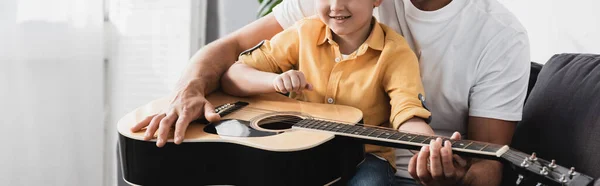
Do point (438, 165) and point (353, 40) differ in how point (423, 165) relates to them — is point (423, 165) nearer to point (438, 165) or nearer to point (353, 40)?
point (438, 165)

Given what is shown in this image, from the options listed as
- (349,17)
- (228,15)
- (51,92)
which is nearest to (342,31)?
(349,17)

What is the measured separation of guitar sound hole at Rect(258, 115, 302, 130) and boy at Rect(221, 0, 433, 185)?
59mm

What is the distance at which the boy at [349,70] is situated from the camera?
1362mm

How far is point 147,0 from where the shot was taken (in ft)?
8.49

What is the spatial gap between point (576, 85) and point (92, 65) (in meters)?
1.46

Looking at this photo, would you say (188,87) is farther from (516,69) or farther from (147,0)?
(147,0)

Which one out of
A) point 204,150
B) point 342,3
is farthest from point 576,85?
point 204,150

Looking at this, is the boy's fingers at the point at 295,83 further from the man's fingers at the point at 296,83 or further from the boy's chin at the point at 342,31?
the boy's chin at the point at 342,31

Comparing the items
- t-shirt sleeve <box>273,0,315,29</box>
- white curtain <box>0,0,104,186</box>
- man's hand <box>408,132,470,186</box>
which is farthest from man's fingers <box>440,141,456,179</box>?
white curtain <box>0,0,104,186</box>

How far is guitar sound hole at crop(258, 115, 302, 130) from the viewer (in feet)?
4.40

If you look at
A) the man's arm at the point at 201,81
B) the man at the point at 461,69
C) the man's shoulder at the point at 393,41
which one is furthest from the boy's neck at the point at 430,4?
the man's arm at the point at 201,81

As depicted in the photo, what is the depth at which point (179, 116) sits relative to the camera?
1300mm

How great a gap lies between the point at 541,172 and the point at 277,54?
30.3 inches

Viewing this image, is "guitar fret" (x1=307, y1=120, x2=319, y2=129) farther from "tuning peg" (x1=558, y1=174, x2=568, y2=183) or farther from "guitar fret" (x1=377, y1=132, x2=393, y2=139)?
"tuning peg" (x1=558, y1=174, x2=568, y2=183)
